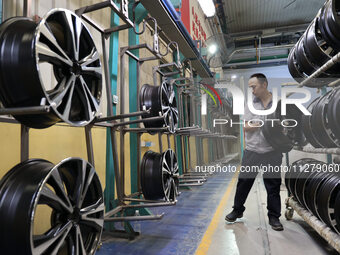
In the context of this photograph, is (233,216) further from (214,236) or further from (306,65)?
(306,65)

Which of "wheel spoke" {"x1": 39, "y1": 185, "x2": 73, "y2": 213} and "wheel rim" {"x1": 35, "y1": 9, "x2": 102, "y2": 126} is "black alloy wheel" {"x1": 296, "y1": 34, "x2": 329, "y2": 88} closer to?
"wheel rim" {"x1": 35, "y1": 9, "x2": 102, "y2": 126}

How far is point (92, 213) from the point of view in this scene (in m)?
1.60

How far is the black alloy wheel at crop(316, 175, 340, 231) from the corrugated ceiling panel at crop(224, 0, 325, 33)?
866 cm

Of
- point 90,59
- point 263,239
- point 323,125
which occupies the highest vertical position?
point 90,59

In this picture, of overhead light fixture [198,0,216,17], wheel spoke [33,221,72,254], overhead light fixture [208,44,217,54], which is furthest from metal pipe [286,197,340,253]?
overhead light fixture [208,44,217,54]

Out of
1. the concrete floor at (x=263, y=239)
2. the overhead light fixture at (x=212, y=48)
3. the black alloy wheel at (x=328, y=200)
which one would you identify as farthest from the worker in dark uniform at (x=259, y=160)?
the overhead light fixture at (x=212, y=48)

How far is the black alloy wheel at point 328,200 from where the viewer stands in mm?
2203

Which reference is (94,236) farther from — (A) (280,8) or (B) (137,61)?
(A) (280,8)

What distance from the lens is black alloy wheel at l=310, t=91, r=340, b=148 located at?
2.42m

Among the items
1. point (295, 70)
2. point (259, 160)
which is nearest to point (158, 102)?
point (259, 160)

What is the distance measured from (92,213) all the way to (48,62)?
96 centimetres

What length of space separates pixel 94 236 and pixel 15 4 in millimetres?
1901

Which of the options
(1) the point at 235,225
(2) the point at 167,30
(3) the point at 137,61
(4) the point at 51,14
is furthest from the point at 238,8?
(4) the point at 51,14

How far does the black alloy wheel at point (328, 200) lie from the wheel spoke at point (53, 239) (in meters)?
2.17
